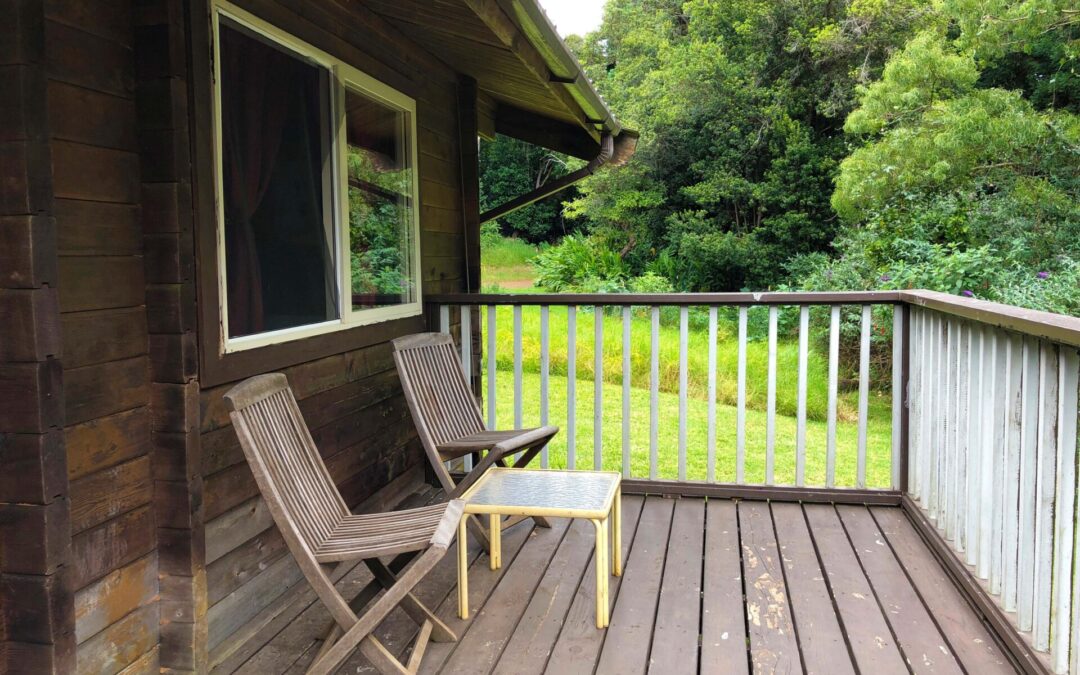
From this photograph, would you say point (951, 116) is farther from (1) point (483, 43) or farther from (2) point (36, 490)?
(2) point (36, 490)

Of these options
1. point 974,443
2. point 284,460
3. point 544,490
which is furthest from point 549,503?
point 974,443

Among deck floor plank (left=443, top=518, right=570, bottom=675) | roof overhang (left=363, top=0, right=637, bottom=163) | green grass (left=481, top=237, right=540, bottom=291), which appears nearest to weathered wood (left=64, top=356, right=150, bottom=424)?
deck floor plank (left=443, top=518, right=570, bottom=675)

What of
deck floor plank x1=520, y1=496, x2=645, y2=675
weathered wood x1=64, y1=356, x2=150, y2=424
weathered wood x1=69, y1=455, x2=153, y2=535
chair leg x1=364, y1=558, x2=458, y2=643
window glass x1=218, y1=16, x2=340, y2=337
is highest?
window glass x1=218, y1=16, x2=340, y2=337

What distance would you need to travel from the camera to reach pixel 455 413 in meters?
3.52

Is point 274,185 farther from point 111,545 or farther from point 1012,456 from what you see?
point 1012,456

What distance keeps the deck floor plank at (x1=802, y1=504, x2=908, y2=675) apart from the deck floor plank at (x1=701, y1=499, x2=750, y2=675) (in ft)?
1.05

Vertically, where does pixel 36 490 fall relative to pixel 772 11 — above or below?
below

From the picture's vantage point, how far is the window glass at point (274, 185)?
243 cm

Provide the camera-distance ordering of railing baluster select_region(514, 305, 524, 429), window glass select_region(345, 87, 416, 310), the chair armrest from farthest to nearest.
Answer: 1. railing baluster select_region(514, 305, 524, 429)
2. window glass select_region(345, 87, 416, 310)
3. the chair armrest

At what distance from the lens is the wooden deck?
7.50ft

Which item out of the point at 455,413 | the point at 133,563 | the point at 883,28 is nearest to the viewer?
the point at 133,563

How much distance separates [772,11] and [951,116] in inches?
272

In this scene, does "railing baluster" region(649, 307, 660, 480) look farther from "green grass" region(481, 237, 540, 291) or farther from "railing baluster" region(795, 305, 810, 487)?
"green grass" region(481, 237, 540, 291)

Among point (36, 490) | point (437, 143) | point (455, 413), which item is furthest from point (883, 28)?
point (36, 490)
